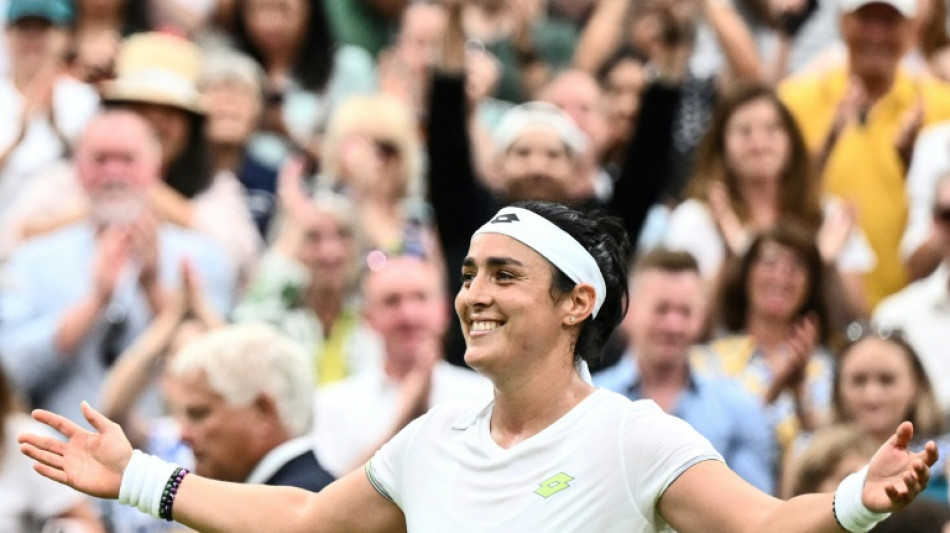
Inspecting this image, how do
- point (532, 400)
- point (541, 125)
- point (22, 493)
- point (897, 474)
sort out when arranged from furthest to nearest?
1. point (541, 125)
2. point (22, 493)
3. point (532, 400)
4. point (897, 474)

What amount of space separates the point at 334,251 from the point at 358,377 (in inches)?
33.3

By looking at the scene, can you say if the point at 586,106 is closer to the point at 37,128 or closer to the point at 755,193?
the point at 755,193

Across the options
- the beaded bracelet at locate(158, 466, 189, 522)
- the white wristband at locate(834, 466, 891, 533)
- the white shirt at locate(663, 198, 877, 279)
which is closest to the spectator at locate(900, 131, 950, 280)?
the white shirt at locate(663, 198, 877, 279)

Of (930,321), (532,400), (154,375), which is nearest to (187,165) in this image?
(154,375)

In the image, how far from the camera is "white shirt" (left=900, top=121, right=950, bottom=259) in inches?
340

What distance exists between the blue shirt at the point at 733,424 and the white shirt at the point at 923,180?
5.63 ft

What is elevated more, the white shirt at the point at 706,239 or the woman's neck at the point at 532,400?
the woman's neck at the point at 532,400

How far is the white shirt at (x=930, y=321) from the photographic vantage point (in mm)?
7996

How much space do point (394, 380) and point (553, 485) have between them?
335cm

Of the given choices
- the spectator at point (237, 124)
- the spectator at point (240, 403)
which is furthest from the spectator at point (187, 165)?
the spectator at point (240, 403)

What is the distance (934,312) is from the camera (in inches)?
318

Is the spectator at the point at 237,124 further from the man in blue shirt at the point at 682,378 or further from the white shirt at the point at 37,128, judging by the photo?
the man in blue shirt at the point at 682,378

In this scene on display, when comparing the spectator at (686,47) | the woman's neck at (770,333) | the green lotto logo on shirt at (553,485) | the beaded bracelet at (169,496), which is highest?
the spectator at (686,47)

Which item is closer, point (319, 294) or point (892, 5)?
point (319, 294)
